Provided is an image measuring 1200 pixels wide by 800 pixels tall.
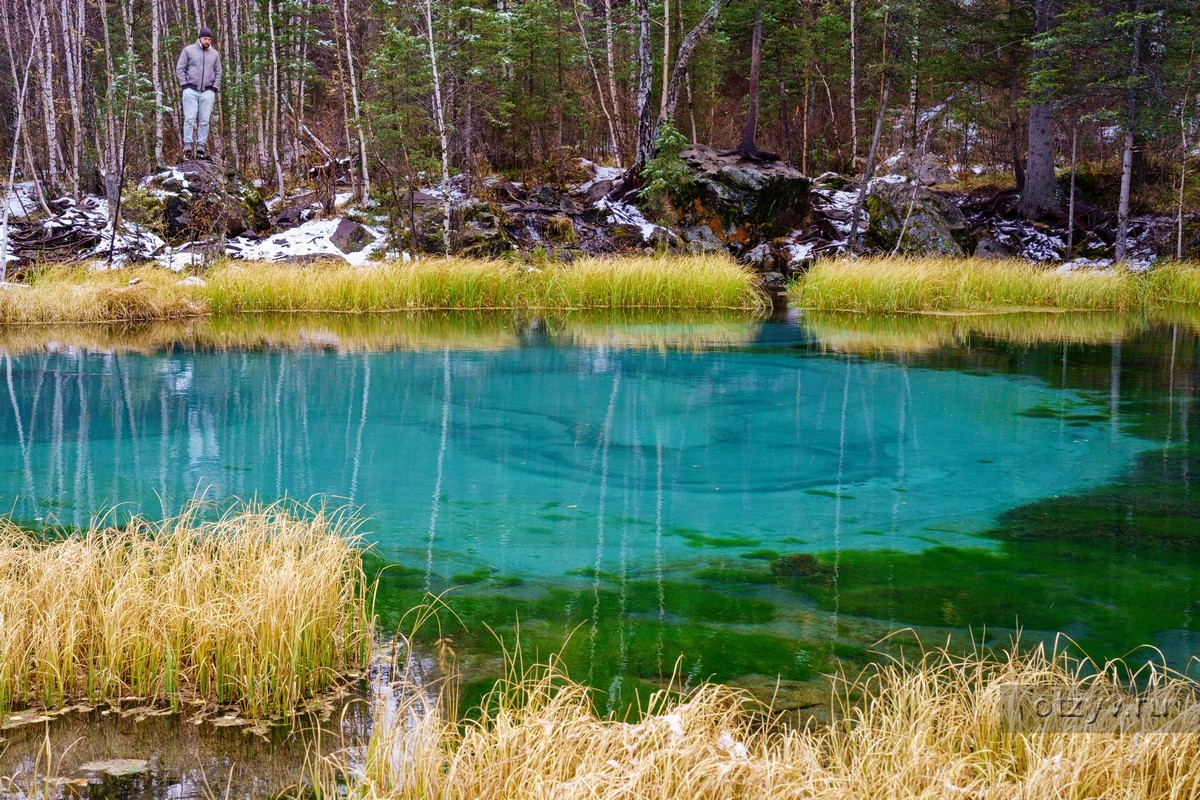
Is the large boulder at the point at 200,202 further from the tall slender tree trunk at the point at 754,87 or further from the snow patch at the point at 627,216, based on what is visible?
the tall slender tree trunk at the point at 754,87

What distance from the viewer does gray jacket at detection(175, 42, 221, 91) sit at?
15109mm

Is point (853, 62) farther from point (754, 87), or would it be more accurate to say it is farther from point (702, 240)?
point (702, 240)

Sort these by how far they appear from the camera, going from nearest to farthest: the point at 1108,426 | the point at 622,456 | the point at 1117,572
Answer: the point at 1117,572 → the point at 622,456 → the point at 1108,426

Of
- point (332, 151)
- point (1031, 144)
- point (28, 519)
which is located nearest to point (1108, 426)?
point (28, 519)

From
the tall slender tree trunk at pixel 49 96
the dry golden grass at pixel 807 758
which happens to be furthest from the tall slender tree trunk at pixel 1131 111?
the tall slender tree trunk at pixel 49 96

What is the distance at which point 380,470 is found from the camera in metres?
5.75

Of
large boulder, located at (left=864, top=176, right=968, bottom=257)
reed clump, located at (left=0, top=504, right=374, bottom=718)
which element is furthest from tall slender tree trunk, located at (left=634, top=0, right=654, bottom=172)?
reed clump, located at (left=0, top=504, right=374, bottom=718)

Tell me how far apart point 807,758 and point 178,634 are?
189 centimetres

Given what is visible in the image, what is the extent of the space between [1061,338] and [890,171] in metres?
11.1

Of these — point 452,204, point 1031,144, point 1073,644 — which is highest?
point 1031,144

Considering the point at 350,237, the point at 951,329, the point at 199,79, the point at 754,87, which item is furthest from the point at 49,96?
the point at 951,329

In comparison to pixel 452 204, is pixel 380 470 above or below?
below

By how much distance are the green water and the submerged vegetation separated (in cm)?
253

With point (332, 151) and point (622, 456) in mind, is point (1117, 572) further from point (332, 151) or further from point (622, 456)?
point (332, 151)
